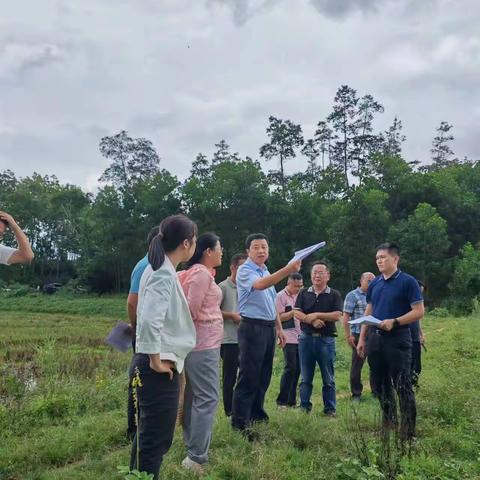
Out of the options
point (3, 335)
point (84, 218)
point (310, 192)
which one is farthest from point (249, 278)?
point (84, 218)

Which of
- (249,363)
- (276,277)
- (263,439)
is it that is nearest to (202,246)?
(276,277)

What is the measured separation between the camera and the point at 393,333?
4113 millimetres

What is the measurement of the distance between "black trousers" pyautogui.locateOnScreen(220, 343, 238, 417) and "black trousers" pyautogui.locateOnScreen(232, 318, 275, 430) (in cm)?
66

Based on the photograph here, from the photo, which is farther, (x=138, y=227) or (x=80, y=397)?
(x=138, y=227)

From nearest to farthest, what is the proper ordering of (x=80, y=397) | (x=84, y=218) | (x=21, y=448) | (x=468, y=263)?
(x=21, y=448) → (x=80, y=397) → (x=468, y=263) → (x=84, y=218)

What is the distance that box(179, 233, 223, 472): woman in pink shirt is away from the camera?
341 centimetres

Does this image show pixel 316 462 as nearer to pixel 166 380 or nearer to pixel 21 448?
pixel 166 380

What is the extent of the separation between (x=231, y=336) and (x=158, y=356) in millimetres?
2141

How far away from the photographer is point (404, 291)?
13.7ft

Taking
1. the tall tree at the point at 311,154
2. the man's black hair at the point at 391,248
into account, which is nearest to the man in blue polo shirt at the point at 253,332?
the man's black hair at the point at 391,248

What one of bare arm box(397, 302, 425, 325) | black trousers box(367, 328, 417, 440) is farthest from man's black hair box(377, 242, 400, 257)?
black trousers box(367, 328, 417, 440)

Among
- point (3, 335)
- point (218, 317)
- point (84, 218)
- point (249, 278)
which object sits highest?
point (84, 218)

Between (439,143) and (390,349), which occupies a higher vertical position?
(439,143)

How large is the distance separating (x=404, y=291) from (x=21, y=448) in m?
3.22
